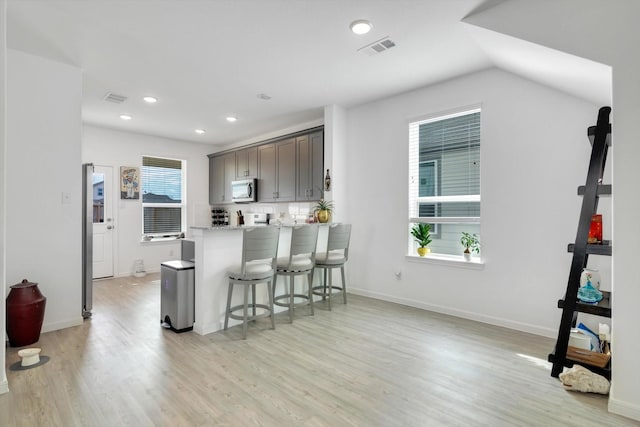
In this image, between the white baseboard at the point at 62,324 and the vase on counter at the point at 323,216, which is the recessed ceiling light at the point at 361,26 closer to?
the vase on counter at the point at 323,216

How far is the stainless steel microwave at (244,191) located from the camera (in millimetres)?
6164

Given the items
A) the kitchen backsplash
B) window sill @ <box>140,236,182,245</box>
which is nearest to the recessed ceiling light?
the kitchen backsplash

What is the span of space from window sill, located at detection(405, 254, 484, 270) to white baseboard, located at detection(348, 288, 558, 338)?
0.50m

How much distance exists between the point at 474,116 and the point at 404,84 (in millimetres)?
885

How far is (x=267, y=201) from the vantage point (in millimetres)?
6031

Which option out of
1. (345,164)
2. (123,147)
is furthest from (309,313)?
(123,147)

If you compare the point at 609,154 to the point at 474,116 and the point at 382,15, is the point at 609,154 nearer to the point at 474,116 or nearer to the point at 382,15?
the point at 474,116

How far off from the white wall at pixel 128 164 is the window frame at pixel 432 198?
488 centimetres

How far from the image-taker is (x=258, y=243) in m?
3.12

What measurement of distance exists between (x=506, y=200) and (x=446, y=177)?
0.75 meters

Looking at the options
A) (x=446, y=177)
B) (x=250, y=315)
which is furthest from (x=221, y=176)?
(x=446, y=177)

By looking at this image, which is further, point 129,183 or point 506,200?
point 129,183

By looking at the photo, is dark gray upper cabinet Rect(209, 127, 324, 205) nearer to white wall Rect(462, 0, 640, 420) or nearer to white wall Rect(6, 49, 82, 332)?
white wall Rect(6, 49, 82, 332)

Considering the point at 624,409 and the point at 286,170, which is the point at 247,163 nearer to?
the point at 286,170
